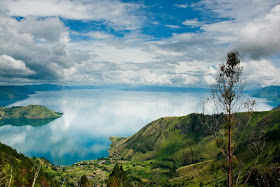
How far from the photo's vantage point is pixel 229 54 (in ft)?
51.1

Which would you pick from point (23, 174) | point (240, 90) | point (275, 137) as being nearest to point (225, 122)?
point (240, 90)

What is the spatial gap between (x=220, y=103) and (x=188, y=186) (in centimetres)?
19106

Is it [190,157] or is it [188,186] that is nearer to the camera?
[190,157]

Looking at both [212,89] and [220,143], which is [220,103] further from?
[220,143]

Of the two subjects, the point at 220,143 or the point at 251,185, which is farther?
the point at 251,185

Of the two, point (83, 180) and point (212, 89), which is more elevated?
point (212, 89)

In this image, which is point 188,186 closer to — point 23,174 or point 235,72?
point 23,174

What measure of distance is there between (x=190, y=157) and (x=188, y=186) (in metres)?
191

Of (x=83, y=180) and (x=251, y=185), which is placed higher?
(x=83, y=180)

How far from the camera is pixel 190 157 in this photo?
14.1 m

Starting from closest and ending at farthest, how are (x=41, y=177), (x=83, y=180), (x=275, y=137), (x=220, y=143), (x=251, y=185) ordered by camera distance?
1. (x=220, y=143)
2. (x=83, y=180)
3. (x=41, y=177)
4. (x=251, y=185)
5. (x=275, y=137)

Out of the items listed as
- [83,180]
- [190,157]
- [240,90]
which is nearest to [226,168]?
[190,157]

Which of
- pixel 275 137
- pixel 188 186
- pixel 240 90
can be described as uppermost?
pixel 240 90

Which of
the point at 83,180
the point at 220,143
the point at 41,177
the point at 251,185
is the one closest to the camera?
the point at 220,143
